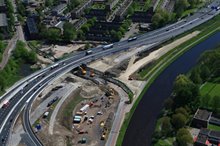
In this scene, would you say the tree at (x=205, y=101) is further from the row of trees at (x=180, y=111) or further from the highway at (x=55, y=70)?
the highway at (x=55, y=70)

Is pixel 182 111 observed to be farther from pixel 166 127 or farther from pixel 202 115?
pixel 166 127

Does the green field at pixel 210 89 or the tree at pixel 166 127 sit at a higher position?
the green field at pixel 210 89

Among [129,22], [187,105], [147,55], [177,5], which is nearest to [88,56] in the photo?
[147,55]

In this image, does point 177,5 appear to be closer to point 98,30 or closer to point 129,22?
point 129,22

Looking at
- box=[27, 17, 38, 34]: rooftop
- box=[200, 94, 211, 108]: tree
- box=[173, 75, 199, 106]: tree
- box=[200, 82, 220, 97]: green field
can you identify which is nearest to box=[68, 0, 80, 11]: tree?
box=[27, 17, 38, 34]: rooftop

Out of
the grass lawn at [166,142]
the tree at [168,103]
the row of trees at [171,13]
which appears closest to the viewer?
the grass lawn at [166,142]

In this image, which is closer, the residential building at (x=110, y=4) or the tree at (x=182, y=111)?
the tree at (x=182, y=111)

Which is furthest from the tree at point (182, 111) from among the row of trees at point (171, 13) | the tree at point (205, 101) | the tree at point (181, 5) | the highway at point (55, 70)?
the tree at point (181, 5)
